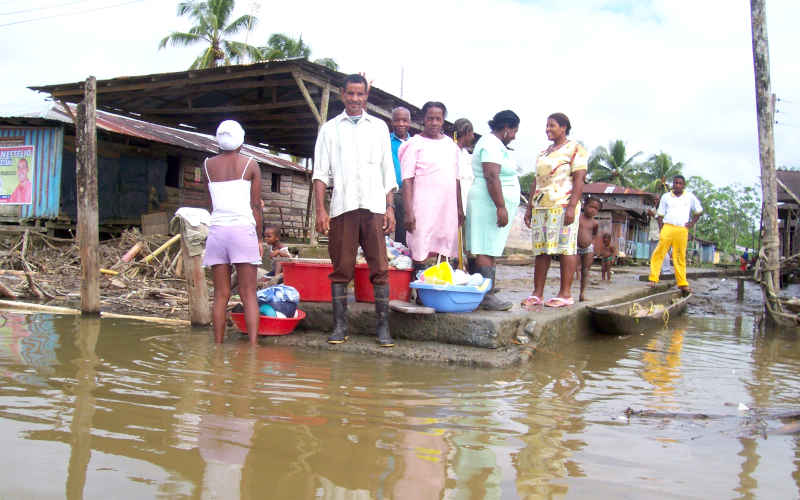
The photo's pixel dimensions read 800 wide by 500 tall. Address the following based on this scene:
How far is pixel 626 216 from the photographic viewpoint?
3250 cm

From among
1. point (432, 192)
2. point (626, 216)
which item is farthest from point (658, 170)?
point (432, 192)

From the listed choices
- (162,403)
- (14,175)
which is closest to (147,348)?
(162,403)

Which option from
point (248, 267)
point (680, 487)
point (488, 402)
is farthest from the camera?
point (248, 267)

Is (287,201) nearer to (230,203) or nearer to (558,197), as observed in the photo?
(558,197)

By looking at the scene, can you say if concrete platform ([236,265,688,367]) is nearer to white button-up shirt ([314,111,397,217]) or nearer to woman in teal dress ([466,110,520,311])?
woman in teal dress ([466,110,520,311])

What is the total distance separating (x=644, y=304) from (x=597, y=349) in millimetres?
2553

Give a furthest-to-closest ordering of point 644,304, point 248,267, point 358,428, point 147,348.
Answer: point 644,304 → point 248,267 → point 147,348 → point 358,428

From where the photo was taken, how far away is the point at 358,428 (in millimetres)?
2309

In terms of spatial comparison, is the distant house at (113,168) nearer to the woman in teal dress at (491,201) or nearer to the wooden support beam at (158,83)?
the wooden support beam at (158,83)

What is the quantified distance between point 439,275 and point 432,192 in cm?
75

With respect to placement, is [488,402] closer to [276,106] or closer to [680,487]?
[680,487]

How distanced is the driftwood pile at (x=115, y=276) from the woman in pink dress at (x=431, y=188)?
3165mm

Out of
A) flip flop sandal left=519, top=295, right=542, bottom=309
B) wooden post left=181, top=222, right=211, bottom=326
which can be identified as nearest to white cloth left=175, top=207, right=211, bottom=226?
wooden post left=181, top=222, right=211, bottom=326

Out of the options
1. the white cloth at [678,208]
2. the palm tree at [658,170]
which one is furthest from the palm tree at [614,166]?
the white cloth at [678,208]
